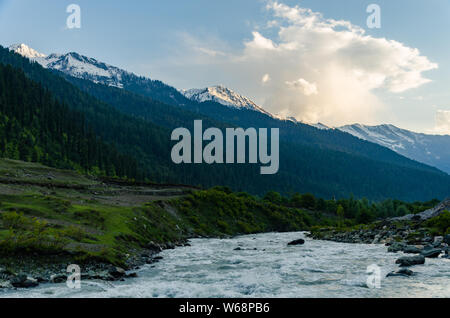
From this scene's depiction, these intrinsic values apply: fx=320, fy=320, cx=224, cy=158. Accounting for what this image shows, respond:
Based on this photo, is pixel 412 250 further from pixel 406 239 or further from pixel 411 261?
pixel 406 239

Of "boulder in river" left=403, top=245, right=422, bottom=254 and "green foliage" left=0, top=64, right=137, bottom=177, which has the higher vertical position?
"green foliage" left=0, top=64, right=137, bottom=177


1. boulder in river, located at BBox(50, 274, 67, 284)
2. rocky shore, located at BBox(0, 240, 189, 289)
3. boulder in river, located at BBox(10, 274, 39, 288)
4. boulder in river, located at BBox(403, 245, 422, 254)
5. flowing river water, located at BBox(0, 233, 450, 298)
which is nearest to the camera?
flowing river water, located at BBox(0, 233, 450, 298)

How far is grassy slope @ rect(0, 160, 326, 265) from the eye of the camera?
2755 cm

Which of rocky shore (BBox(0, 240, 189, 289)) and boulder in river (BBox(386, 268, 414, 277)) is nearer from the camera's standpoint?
rocky shore (BBox(0, 240, 189, 289))

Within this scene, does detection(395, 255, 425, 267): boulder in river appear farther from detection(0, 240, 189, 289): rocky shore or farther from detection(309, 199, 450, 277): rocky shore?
detection(0, 240, 189, 289): rocky shore

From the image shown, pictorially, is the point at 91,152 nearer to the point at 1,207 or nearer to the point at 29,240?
the point at 1,207

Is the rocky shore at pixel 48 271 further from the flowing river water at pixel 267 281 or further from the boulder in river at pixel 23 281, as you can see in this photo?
the flowing river water at pixel 267 281

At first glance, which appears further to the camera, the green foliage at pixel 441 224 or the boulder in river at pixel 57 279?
the green foliage at pixel 441 224

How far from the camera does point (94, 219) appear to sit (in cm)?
4022

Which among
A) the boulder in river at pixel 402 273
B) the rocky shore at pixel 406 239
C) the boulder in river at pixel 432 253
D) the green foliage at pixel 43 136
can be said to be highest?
the green foliage at pixel 43 136

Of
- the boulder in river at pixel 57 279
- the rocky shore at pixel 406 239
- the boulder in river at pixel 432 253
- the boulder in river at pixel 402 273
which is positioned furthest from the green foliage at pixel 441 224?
the boulder in river at pixel 57 279

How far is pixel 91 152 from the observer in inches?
6083

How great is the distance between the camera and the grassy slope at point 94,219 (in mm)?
27547

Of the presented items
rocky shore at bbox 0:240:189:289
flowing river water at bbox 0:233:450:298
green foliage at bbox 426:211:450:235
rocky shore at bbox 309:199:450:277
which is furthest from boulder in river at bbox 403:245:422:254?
rocky shore at bbox 0:240:189:289
